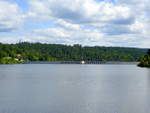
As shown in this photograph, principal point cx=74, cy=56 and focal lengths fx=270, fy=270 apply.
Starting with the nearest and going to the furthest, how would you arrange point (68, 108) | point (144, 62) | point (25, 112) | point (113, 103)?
point (25, 112) → point (68, 108) → point (113, 103) → point (144, 62)

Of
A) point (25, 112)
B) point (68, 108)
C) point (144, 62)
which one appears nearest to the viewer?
point (25, 112)

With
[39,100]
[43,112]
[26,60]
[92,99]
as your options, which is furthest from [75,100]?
[26,60]

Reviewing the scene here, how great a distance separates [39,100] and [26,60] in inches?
6931

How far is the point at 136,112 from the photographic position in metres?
20.5

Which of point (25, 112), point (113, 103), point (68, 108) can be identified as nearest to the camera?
point (25, 112)

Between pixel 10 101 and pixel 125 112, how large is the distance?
1067 cm

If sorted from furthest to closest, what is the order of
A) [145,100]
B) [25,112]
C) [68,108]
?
[145,100] → [68,108] → [25,112]

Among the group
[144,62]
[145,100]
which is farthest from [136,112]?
[144,62]

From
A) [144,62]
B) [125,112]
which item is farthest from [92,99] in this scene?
[144,62]

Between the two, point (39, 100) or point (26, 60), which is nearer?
point (39, 100)

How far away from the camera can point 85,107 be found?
73.2 feet

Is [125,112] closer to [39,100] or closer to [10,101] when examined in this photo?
[39,100]

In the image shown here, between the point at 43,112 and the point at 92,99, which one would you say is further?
the point at 92,99

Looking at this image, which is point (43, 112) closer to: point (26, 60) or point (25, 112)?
point (25, 112)
